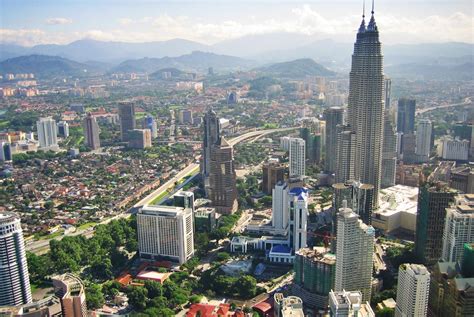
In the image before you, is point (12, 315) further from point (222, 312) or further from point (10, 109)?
point (10, 109)

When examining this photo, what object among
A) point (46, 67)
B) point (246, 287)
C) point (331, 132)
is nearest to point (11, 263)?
point (246, 287)

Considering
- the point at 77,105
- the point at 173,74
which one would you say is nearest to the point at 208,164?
the point at 77,105

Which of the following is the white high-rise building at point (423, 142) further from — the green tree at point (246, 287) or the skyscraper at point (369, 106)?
the green tree at point (246, 287)

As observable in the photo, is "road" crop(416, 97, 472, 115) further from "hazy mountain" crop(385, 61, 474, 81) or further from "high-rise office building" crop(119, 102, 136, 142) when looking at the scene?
"high-rise office building" crop(119, 102, 136, 142)

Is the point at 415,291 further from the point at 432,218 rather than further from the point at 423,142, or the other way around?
the point at 423,142

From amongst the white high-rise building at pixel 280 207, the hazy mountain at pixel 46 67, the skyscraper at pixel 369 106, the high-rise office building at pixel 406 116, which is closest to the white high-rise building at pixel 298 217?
the white high-rise building at pixel 280 207

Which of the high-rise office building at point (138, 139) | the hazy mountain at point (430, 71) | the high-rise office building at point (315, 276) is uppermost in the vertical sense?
the hazy mountain at point (430, 71)
